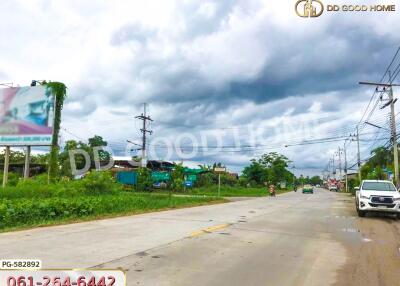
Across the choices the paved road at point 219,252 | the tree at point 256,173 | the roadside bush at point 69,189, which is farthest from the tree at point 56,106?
the tree at point 256,173

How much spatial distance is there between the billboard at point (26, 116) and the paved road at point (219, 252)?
16.4 metres

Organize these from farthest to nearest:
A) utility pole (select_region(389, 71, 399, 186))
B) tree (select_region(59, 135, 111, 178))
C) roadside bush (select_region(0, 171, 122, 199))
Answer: tree (select_region(59, 135, 111, 178)) < utility pole (select_region(389, 71, 399, 186)) < roadside bush (select_region(0, 171, 122, 199))

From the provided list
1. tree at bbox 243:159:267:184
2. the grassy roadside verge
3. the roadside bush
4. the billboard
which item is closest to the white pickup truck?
the grassy roadside verge

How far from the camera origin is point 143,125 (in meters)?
59.9

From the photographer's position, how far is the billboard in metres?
29.7

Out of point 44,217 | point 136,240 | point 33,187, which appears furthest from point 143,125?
point 136,240

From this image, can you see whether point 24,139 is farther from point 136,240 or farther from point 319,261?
point 319,261

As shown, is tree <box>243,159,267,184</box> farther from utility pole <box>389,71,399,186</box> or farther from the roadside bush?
the roadside bush

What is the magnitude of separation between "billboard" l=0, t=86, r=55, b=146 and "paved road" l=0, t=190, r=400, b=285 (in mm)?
16448

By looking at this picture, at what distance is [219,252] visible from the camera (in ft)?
33.2

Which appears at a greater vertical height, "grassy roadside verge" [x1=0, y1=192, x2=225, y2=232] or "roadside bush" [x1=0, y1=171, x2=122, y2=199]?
"roadside bush" [x1=0, y1=171, x2=122, y2=199]

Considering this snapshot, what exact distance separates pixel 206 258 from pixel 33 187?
693 inches

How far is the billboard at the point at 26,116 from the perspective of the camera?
29672 millimetres

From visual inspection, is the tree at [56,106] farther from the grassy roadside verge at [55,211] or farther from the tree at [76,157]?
the tree at [76,157]
